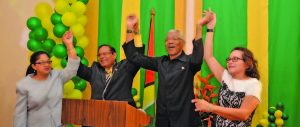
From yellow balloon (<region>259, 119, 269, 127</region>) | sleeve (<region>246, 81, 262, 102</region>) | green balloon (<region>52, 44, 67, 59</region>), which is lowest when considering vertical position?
yellow balloon (<region>259, 119, 269, 127</region>)

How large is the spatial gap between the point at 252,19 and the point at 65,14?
2220mm

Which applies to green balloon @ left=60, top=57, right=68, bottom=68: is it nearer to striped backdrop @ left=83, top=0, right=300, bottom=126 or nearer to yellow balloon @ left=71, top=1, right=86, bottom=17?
yellow balloon @ left=71, top=1, right=86, bottom=17

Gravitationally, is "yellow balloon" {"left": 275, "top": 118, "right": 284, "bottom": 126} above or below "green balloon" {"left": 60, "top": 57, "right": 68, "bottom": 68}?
below

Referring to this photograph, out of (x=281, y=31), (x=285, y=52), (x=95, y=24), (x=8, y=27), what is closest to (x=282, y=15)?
(x=281, y=31)

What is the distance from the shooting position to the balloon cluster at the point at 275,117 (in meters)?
3.35

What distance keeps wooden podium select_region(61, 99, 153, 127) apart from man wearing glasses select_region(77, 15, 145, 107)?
84 centimetres

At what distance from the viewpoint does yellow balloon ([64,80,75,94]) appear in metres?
3.65

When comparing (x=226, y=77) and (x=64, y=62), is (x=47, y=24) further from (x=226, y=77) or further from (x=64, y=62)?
(x=226, y=77)

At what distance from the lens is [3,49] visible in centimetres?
483

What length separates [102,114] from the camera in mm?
2109

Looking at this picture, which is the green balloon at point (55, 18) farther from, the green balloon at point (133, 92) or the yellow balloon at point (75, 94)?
the green balloon at point (133, 92)

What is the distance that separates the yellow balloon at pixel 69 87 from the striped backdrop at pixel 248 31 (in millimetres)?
728

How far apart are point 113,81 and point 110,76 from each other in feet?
0.22

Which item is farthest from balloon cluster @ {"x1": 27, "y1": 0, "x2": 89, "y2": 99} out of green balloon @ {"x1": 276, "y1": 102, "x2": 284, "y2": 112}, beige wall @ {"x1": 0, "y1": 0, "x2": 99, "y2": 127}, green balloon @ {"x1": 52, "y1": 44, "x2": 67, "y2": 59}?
green balloon @ {"x1": 276, "y1": 102, "x2": 284, "y2": 112}
